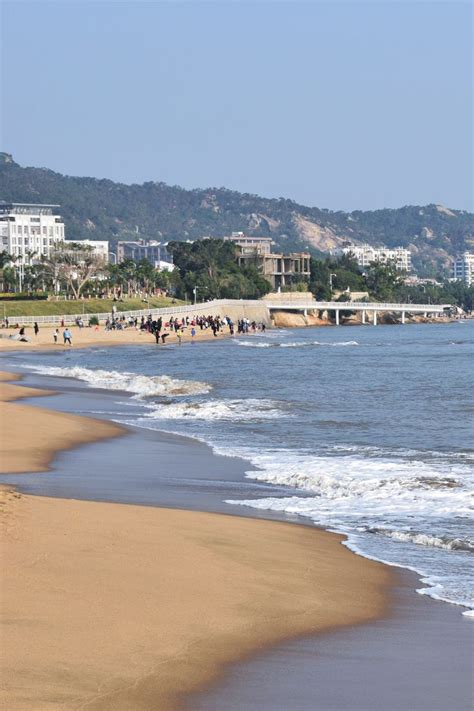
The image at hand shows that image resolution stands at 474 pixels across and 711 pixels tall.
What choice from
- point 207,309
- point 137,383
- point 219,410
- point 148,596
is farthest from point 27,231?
point 148,596

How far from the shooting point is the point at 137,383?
3681 centimetres

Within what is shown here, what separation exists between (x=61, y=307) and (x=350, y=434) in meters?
83.0

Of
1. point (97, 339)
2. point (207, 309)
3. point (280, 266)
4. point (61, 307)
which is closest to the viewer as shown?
point (97, 339)

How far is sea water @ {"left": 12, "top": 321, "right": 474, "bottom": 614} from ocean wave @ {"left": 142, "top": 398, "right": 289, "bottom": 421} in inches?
1.5

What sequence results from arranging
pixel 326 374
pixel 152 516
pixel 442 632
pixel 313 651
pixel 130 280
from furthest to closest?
1. pixel 130 280
2. pixel 326 374
3. pixel 152 516
4. pixel 442 632
5. pixel 313 651

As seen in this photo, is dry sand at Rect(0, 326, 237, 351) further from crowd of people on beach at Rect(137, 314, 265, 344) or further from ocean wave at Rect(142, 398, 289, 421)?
ocean wave at Rect(142, 398, 289, 421)

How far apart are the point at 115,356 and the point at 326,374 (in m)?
17.7

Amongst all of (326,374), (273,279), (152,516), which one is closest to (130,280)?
(273,279)

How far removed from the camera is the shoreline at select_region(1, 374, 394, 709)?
7.25 m

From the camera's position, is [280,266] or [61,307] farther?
[280,266]

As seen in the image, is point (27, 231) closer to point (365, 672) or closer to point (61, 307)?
point (61, 307)

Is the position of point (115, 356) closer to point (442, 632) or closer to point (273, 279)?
point (442, 632)

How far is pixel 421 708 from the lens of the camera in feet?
23.0

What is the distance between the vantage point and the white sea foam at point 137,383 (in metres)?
34.3
